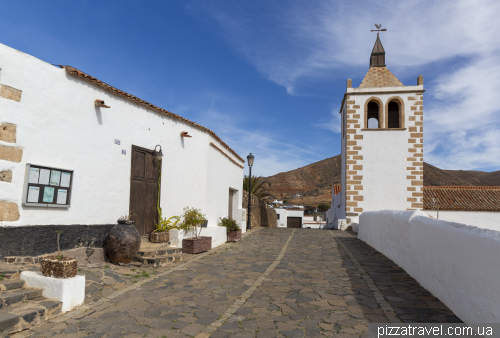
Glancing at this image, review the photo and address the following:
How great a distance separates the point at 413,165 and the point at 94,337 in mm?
15860

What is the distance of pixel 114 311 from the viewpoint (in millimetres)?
4617

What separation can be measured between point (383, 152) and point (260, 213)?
7.90m

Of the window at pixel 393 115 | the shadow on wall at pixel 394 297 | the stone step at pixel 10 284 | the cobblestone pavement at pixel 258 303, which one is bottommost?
the cobblestone pavement at pixel 258 303

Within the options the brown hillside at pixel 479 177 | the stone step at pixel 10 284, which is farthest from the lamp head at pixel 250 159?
the brown hillside at pixel 479 177

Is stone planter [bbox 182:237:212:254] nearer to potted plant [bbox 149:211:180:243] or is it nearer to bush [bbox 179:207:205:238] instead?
bush [bbox 179:207:205:238]

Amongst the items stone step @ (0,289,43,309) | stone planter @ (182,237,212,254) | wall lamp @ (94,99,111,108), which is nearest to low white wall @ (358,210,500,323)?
stone planter @ (182,237,212,254)

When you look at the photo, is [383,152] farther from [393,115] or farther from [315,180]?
[315,180]

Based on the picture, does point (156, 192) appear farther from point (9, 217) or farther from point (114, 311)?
point (114, 311)

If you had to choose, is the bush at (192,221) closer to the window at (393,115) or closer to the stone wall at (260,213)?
the stone wall at (260,213)

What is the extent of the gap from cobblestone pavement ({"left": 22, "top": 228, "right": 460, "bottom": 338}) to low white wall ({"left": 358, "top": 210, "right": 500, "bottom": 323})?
239mm

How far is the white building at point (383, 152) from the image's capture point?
53.3ft

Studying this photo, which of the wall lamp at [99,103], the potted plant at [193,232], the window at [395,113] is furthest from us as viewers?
the window at [395,113]

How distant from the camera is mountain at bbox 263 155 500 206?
53.6 metres

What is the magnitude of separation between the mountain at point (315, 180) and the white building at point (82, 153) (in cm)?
4418
